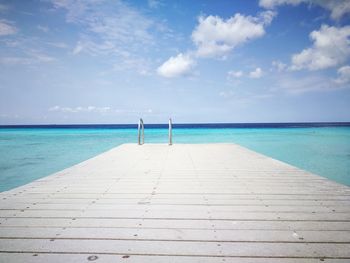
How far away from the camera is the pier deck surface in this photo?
1.80 meters

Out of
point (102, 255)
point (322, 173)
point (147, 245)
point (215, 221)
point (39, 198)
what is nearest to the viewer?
point (102, 255)

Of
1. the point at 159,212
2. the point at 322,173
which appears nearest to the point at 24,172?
the point at 159,212

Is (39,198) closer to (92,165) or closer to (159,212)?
(159,212)

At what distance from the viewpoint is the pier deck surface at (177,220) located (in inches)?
71.1

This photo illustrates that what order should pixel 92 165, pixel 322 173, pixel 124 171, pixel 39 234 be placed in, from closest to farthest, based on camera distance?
pixel 39 234
pixel 124 171
pixel 92 165
pixel 322 173

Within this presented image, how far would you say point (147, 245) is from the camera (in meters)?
1.92

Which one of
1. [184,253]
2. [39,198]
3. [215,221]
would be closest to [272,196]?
[215,221]

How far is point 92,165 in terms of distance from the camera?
222 inches

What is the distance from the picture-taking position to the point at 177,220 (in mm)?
2393

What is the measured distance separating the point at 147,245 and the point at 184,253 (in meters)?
0.32

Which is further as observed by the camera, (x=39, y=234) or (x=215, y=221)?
(x=215, y=221)

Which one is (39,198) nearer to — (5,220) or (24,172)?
(5,220)

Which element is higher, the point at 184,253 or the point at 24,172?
the point at 184,253

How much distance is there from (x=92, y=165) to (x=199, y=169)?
255 cm
